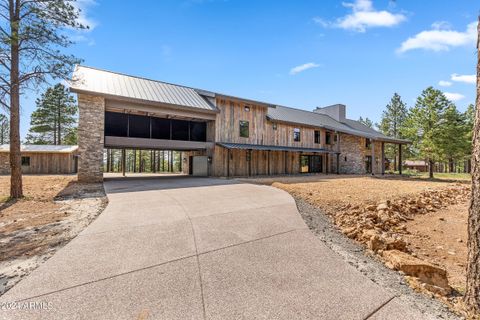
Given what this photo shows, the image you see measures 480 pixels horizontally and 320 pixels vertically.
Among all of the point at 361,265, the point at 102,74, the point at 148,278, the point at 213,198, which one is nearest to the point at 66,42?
the point at 102,74

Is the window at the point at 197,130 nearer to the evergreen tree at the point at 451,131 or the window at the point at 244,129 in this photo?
the window at the point at 244,129

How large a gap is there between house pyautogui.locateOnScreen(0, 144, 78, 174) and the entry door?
84.0 ft

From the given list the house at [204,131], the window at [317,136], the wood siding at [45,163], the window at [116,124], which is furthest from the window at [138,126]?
the window at [317,136]

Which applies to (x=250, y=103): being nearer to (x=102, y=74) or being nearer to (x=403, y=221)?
(x=102, y=74)

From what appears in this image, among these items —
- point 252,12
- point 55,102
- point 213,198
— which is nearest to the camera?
point 213,198

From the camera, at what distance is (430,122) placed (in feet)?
82.4

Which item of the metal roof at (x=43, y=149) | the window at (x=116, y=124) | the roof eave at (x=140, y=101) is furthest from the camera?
the metal roof at (x=43, y=149)

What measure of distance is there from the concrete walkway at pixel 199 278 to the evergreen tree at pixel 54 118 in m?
35.5

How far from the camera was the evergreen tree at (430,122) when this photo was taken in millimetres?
24281

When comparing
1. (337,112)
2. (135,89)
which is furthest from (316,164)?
(135,89)

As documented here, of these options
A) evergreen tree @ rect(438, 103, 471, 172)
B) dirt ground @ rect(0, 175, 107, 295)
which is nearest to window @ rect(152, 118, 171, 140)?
dirt ground @ rect(0, 175, 107, 295)

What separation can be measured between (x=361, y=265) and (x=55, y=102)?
40.8 m

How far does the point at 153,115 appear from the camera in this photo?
17.3 meters

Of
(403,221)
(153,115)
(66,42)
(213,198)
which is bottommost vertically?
(403,221)
